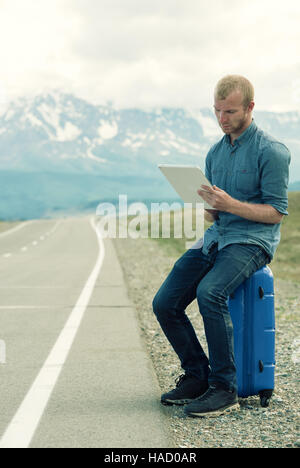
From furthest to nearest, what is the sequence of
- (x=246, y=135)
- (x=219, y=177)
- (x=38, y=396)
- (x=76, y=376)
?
(x=76, y=376)
(x=38, y=396)
(x=219, y=177)
(x=246, y=135)

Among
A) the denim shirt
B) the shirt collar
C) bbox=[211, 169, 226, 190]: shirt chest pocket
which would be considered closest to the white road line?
the denim shirt

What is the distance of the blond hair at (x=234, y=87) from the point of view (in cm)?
404

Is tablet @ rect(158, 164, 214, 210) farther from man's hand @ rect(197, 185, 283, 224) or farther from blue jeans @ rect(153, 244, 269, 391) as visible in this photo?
blue jeans @ rect(153, 244, 269, 391)

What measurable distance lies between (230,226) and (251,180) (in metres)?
0.34

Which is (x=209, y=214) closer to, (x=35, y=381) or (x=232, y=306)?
(x=232, y=306)

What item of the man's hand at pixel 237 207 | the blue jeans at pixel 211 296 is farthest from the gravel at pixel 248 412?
the man's hand at pixel 237 207

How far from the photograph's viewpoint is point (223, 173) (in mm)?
4312

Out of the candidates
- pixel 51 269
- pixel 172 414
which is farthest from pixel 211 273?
pixel 51 269

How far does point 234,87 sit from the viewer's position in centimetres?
404

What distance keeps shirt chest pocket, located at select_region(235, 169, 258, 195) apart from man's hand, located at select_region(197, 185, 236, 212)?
0.70 ft

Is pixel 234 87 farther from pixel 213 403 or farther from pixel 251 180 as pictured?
pixel 213 403

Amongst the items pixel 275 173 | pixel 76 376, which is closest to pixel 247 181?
pixel 275 173

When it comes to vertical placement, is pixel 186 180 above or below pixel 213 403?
above
